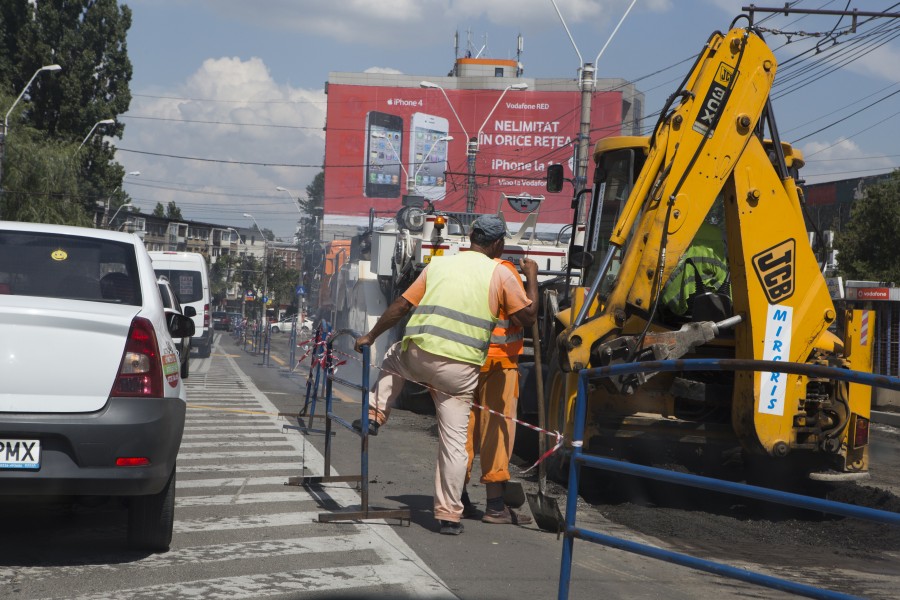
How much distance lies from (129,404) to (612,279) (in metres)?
4.04

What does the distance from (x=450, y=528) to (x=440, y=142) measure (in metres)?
59.9

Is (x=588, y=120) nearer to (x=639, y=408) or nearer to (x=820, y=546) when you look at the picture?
(x=639, y=408)

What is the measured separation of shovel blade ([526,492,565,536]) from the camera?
6469 millimetres

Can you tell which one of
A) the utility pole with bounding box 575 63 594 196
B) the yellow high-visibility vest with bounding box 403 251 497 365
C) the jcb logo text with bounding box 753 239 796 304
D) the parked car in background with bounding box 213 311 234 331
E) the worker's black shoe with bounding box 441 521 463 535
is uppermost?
the utility pole with bounding box 575 63 594 196

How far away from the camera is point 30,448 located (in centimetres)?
486

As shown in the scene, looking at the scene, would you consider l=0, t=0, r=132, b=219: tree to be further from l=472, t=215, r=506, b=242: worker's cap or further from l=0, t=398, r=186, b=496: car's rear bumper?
l=0, t=398, r=186, b=496: car's rear bumper

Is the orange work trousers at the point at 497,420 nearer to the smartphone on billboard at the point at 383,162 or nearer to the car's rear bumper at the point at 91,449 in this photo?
the car's rear bumper at the point at 91,449

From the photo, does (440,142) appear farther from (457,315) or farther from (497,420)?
(457,315)

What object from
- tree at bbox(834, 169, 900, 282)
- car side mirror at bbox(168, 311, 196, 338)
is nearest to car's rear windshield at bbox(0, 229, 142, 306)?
car side mirror at bbox(168, 311, 196, 338)

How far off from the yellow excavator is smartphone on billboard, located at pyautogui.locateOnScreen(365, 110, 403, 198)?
2274 inches

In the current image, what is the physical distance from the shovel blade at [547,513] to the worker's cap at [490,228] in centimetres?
156

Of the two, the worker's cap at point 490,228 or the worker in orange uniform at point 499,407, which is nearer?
the worker's cap at point 490,228

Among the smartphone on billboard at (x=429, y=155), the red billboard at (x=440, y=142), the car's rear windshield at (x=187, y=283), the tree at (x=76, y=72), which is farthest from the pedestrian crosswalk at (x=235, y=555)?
the smartphone on billboard at (x=429, y=155)

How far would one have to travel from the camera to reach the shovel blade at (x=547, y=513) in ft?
21.2
